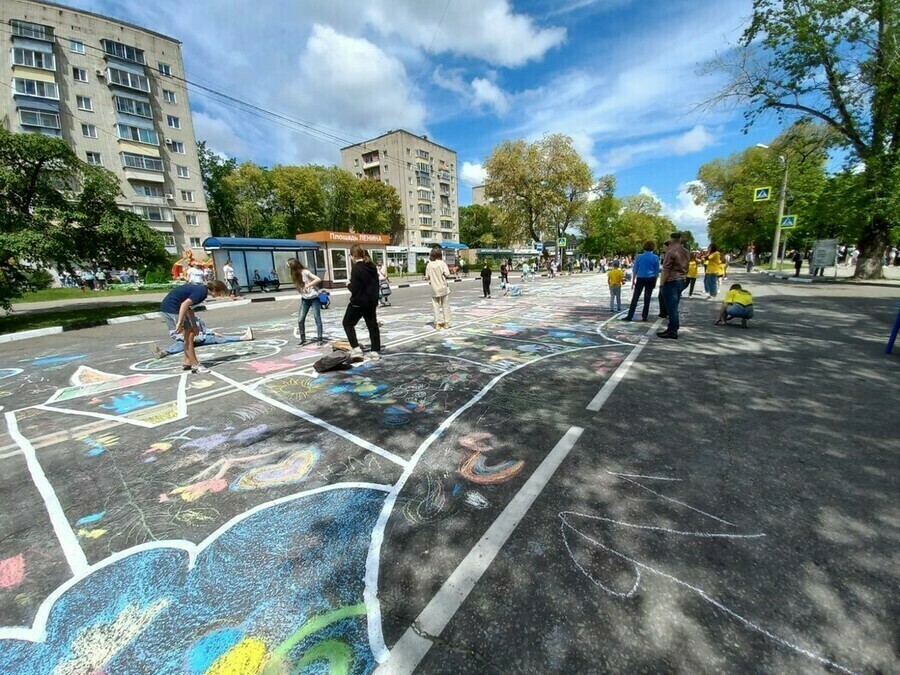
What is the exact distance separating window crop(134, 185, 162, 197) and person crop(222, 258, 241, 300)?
27486 millimetres

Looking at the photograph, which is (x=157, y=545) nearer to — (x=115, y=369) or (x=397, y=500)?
(x=397, y=500)

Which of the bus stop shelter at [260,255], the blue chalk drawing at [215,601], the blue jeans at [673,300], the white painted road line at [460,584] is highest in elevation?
the bus stop shelter at [260,255]

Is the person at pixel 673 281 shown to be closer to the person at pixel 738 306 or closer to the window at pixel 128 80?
the person at pixel 738 306

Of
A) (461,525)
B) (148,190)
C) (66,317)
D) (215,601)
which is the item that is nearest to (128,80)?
(148,190)

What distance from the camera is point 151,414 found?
14.2 feet

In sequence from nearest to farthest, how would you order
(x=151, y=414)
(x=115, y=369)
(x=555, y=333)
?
(x=151, y=414) → (x=115, y=369) → (x=555, y=333)

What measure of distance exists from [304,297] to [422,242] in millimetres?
64772

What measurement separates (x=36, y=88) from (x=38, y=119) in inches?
112

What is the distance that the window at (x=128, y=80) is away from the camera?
3534 centimetres

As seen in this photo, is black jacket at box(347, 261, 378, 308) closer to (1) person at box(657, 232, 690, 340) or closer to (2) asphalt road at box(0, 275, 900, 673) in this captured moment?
(2) asphalt road at box(0, 275, 900, 673)

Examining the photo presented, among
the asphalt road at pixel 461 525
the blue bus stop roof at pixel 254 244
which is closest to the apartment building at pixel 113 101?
the blue bus stop roof at pixel 254 244

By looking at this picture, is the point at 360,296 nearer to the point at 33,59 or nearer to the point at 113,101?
the point at 113,101

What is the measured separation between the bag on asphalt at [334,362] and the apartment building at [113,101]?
128 feet

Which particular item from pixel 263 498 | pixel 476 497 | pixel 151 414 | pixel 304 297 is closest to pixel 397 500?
pixel 476 497
